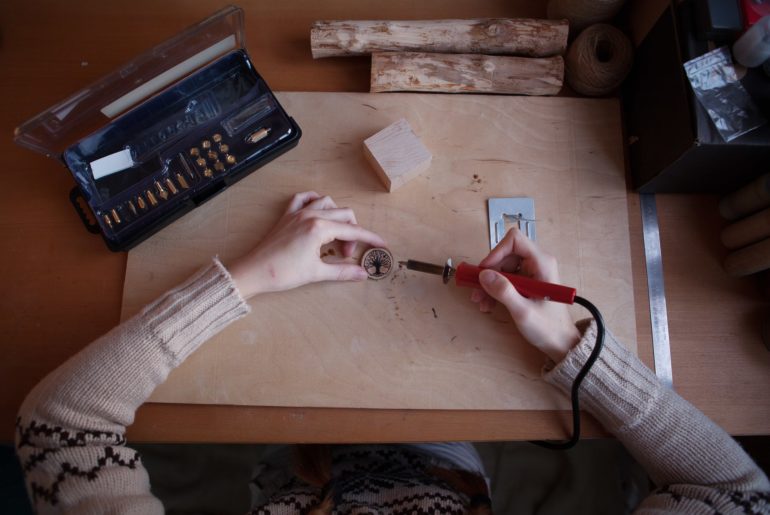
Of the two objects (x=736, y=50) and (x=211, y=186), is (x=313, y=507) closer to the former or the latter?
(x=211, y=186)

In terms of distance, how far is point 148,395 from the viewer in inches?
31.2

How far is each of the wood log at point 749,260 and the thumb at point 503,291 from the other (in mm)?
411

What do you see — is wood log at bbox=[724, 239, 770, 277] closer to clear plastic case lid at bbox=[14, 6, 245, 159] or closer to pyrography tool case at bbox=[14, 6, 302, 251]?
pyrography tool case at bbox=[14, 6, 302, 251]

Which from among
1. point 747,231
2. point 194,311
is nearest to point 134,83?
point 194,311

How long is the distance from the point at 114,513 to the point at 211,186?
52 centimetres

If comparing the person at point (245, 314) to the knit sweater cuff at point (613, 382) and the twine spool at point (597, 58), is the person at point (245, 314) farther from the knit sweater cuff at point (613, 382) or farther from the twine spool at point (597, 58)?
the twine spool at point (597, 58)

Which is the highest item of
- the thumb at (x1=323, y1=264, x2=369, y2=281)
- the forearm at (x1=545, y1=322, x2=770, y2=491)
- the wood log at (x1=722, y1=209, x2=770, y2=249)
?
the wood log at (x1=722, y1=209, x2=770, y2=249)

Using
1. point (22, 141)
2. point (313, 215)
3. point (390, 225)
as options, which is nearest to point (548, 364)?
point (390, 225)

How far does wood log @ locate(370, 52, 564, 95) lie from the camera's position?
3.11 feet

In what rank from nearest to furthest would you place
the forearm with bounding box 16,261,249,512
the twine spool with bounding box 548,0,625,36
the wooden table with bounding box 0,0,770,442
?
the forearm with bounding box 16,261,249,512
the wooden table with bounding box 0,0,770,442
the twine spool with bounding box 548,0,625,36

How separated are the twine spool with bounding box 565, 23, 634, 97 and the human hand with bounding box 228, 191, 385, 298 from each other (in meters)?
0.50

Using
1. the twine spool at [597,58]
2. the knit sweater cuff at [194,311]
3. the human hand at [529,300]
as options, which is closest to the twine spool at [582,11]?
the twine spool at [597,58]

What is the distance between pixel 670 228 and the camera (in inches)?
37.1

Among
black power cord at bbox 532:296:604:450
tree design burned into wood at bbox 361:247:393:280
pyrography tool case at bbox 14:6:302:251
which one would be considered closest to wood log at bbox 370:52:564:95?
pyrography tool case at bbox 14:6:302:251
